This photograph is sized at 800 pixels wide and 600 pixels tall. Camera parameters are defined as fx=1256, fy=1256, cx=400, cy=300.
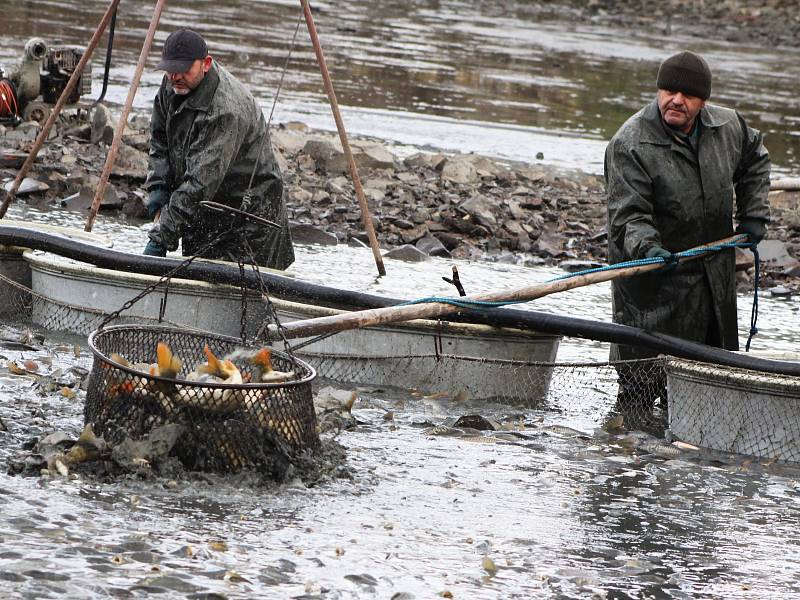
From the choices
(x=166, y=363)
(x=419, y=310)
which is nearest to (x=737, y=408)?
(x=419, y=310)

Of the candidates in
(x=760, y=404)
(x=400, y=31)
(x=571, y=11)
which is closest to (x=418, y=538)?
(x=760, y=404)

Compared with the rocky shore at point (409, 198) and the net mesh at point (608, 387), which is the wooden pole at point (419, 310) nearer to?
the net mesh at point (608, 387)

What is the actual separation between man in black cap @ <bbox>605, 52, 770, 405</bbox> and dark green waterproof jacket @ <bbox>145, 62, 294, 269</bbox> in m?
2.12

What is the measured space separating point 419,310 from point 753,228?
6.26ft

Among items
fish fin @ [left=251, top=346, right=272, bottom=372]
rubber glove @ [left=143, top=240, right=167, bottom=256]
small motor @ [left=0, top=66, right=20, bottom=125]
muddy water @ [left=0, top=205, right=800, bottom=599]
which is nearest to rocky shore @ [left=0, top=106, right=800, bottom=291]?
small motor @ [left=0, top=66, right=20, bottom=125]

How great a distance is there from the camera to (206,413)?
511cm

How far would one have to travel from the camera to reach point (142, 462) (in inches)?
202

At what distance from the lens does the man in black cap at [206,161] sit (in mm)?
7195

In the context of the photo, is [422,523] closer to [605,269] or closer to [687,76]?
[605,269]

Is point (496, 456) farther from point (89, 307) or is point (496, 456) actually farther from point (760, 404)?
point (89, 307)

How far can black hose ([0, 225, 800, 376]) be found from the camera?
253 inches

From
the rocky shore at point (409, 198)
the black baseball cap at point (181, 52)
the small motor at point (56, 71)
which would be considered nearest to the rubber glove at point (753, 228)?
the black baseball cap at point (181, 52)

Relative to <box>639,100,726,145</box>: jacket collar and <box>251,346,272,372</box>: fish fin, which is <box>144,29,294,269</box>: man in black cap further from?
A: <box>639,100,726,145</box>: jacket collar

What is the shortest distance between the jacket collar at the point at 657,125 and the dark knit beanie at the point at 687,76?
7.7 inches
